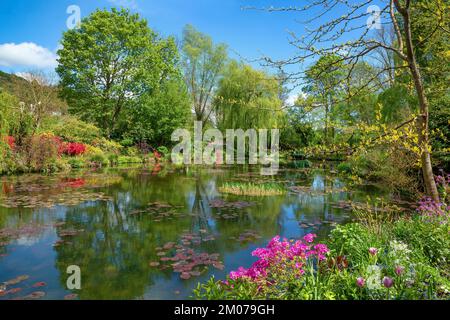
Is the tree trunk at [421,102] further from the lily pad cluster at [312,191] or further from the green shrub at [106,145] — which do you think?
the green shrub at [106,145]

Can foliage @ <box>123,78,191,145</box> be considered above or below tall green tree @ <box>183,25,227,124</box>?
below

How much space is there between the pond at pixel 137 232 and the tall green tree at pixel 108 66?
13460mm

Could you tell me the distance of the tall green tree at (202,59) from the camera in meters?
27.4

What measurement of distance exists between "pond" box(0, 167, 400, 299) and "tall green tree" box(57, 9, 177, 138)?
44.2 ft

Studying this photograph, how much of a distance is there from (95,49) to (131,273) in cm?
2131

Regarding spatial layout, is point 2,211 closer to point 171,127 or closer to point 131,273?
point 131,273

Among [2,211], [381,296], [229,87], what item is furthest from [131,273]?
[229,87]

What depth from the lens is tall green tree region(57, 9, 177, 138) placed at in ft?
71.1

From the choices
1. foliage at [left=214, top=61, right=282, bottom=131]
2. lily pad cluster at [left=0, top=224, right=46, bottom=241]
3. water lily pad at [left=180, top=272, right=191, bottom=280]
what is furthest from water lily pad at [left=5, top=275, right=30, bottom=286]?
foliage at [left=214, top=61, right=282, bottom=131]

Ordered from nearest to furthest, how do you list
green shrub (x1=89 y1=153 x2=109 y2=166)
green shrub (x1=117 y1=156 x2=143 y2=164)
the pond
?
the pond < green shrub (x1=89 y1=153 x2=109 y2=166) < green shrub (x1=117 y1=156 x2=143 y2=164)

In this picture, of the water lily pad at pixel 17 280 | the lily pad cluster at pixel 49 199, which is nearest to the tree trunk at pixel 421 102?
the water lily pad at pixel 17 280

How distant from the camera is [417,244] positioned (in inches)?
129

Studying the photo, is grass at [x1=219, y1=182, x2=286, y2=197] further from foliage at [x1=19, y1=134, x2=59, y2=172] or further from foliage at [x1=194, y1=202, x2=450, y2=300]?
foliage at [x1=19, y1=134, x2=59, y2=172]
